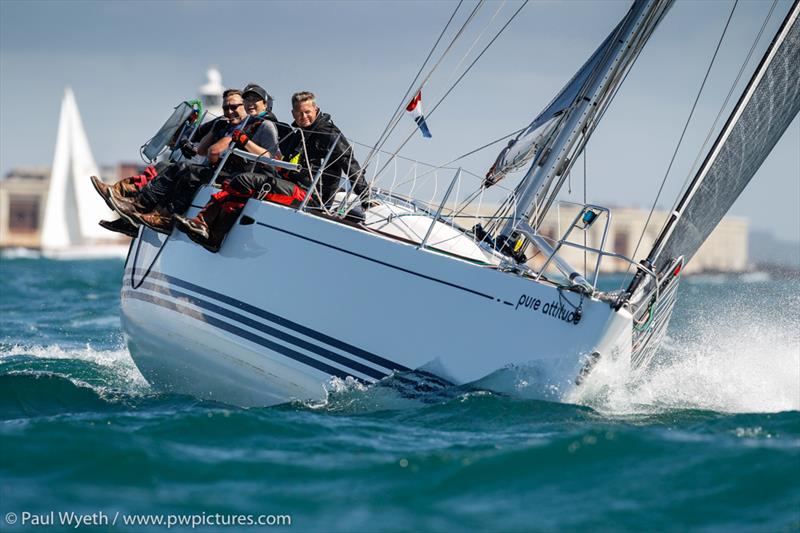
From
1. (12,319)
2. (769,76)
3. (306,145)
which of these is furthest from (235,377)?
(12,319)

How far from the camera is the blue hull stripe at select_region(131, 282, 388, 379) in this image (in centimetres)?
648

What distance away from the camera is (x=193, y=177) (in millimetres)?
7391

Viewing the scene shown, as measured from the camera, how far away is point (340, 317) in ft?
21.4

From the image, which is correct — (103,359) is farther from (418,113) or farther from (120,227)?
(418,113)

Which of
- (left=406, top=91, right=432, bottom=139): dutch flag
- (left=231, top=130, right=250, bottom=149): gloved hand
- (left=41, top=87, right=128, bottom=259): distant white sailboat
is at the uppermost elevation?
(left=406, top=91, right=432, bottom=139): dutch flag

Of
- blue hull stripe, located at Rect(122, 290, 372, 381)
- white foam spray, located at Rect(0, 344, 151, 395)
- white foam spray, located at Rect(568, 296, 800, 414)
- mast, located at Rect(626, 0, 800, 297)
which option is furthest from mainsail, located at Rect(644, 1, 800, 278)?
white foam spray, located at Rect(0, 344, 151, 395)

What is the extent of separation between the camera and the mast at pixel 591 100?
707 cm

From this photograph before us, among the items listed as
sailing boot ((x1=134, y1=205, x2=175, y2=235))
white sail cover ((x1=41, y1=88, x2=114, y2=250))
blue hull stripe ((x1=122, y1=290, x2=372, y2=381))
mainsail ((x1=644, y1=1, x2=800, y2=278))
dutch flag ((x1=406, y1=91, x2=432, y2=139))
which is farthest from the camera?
white sail cover ((x1=41, y1=88, x2=114, y2=250))

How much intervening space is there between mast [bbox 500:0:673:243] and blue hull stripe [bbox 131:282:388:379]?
134 centimetres

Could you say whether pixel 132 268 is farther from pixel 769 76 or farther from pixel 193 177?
pixel 769 76

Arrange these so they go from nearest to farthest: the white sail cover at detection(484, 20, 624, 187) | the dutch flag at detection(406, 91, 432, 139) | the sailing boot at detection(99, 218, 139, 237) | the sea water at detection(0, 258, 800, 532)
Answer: the sea water at detection(0, 258, 800, 532) → the white sail cover at detection(484, 20, 624, 187) → the sailing boot at detection(99, 218, 139, 237) → the dutch flag at detection(406, 91, 432, 139)

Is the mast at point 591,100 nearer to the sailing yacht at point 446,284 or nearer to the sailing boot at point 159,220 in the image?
the sailing yacht at point 446,284

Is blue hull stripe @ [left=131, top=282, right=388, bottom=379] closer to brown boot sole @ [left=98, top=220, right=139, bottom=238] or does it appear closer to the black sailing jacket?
brown boot sole @ [left=98, top=220, right=139, bottom=238]

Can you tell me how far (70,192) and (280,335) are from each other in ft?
166
